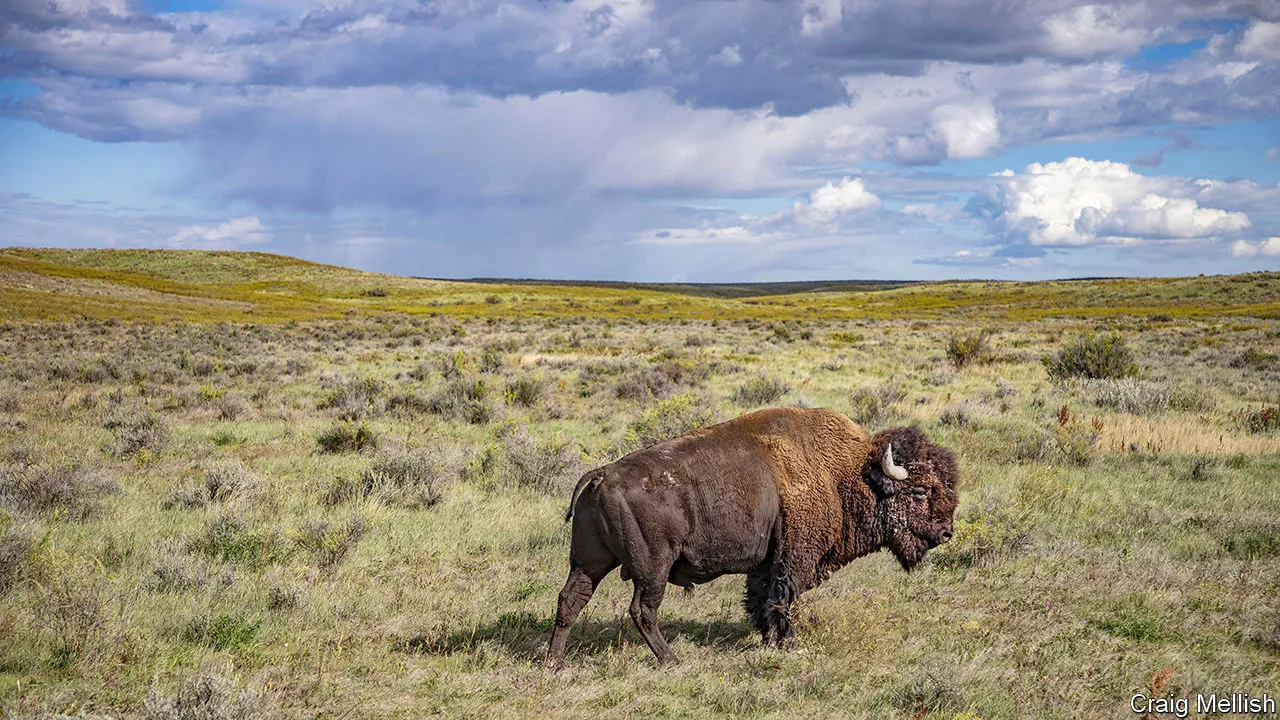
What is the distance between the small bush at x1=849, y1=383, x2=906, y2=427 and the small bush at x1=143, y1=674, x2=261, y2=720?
1187 cm

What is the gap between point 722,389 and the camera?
1952 cm

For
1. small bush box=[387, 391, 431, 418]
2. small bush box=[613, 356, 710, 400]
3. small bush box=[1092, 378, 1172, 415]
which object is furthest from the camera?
small bush box=[613, 356, 710, 400]

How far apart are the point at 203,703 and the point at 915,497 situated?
15.9 feet

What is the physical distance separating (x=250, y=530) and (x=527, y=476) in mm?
3768

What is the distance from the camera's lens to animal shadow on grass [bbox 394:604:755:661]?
5.84 meters

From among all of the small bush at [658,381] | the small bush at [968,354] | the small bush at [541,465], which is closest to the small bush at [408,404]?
the small bush at [658,381]

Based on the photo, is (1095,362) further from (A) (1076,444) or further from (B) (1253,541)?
(B) (1253,541)

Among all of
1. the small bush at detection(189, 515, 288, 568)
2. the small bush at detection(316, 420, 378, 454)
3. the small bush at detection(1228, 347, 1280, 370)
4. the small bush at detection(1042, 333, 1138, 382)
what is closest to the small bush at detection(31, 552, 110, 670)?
the small bush at detection(189, 515, 288, 568)

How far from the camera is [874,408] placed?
14938 mm

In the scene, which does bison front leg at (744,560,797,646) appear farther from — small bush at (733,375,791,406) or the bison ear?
small bush at (733,375,791,406)

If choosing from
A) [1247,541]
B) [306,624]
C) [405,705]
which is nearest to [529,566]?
[306,624]

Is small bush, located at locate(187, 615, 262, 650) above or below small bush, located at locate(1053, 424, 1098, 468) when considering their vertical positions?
below

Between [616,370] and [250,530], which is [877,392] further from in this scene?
[250,530]

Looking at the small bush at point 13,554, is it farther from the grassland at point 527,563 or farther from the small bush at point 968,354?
the small bush at point 968,354
